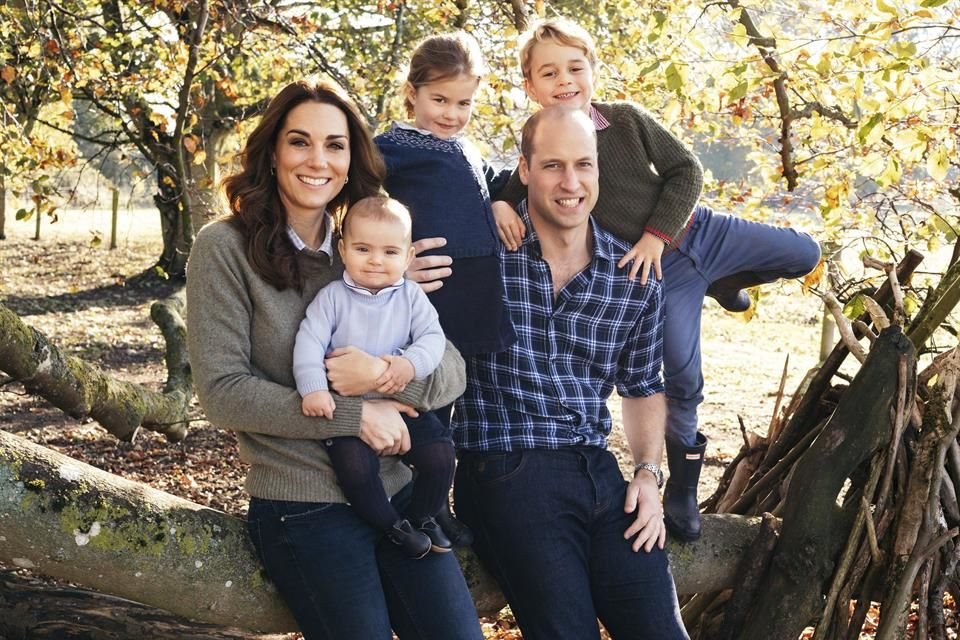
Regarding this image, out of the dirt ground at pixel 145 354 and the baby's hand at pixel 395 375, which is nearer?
the baby's hand at pixel 395 375

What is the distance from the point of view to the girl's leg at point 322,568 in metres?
2.47

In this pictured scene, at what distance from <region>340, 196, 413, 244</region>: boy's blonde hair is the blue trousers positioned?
1103 millimetres

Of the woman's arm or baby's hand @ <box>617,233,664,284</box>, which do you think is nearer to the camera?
the woman's arm

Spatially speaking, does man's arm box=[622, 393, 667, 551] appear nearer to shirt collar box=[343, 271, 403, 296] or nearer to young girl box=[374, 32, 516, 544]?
young girl box=[374, 32, 516, 544]

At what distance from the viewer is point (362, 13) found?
33.2ft

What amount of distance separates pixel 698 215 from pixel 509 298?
0.90m

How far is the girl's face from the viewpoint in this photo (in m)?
3.23

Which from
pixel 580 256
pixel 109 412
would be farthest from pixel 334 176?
pixel 109 412

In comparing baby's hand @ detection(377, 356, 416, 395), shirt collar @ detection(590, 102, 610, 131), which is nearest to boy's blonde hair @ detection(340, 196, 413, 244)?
baby's hand @ detection(377, 356, 416, 395)

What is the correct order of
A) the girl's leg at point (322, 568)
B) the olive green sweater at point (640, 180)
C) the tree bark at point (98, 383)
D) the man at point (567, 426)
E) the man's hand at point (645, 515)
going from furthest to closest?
1. the tree bark at point (98, 383)
2. the olive green sweater at point (640, 180)
3. the man's hand at point (645, 515)
4. the man at point (567, 426)
5. the girl's leg at point (322, 568)

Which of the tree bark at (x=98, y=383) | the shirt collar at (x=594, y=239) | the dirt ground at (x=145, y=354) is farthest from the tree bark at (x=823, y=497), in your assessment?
the tree bark at (x=98, y=383)

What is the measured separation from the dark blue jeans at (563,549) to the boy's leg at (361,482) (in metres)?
0.43

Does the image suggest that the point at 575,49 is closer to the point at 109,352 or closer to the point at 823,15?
the point at 823,15

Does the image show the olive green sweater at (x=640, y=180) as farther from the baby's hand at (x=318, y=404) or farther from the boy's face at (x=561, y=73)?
the baby's hand at (x=318, y=404)
